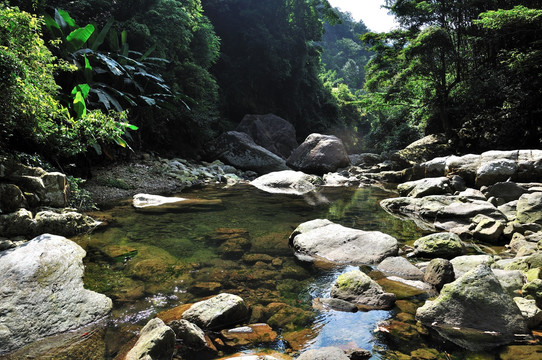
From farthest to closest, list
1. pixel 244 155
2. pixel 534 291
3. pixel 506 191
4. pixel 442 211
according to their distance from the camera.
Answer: pixel 244 155 → pixel 506 191 → pixel 442 211 → pixel 534 291

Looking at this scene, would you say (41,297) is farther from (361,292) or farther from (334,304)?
(361,292)

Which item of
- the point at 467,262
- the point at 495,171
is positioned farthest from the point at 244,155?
the point at 467,262

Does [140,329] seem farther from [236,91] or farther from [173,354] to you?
[236,91]

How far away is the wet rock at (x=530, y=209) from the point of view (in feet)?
17.0

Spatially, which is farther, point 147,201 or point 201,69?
point 201,69

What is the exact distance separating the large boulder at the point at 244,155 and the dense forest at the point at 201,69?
132 cm

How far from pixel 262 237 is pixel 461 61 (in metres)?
13.8

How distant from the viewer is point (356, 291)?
128 inches

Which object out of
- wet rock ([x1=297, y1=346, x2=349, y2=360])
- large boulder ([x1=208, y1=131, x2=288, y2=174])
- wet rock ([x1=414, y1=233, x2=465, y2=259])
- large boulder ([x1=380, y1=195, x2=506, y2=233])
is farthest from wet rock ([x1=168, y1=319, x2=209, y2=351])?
large boulder ([x1=208, y1=131, x2=288, y2=174])

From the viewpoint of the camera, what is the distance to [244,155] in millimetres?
16469

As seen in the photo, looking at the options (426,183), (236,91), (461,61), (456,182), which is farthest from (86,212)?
(236,91)

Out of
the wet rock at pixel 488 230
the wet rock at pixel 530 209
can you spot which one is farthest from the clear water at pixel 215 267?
the wet rock at pixel 530 209

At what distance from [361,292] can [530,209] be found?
158 inches

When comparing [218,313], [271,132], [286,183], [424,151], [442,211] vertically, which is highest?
[271,132]
